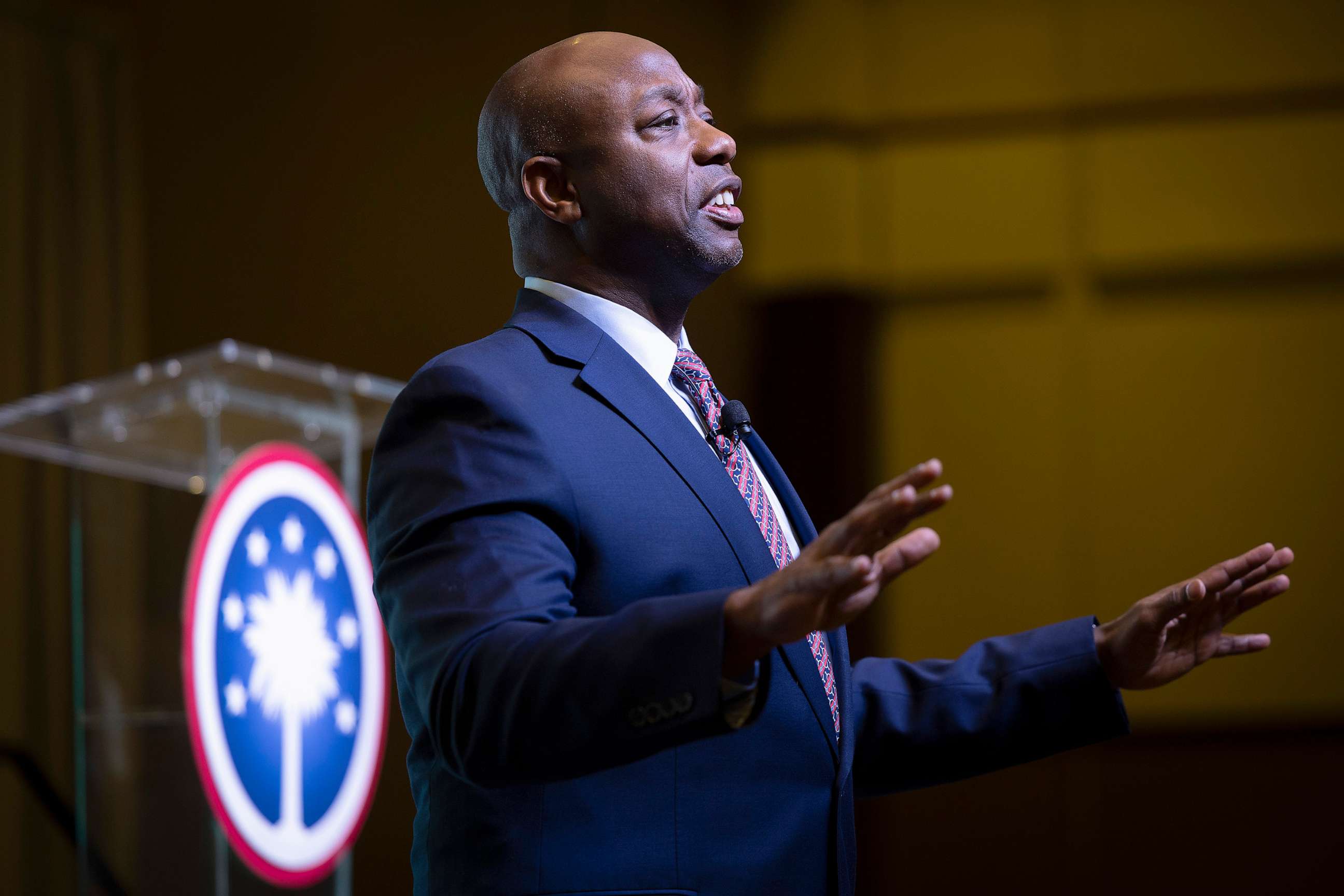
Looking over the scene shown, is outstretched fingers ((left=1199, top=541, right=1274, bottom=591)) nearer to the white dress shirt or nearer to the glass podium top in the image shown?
the white dress shirt

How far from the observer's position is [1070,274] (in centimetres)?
347

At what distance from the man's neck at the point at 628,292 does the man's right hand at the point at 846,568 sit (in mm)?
572

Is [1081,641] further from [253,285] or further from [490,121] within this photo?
[253,285]

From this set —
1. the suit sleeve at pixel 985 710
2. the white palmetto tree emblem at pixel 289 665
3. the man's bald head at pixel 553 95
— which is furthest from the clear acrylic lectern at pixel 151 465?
the suit sleeve at pixel 985 710

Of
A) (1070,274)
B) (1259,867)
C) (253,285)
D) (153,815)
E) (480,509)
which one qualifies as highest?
(253,285)

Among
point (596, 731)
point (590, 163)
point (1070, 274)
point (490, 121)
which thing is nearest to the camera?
point (596, 731)

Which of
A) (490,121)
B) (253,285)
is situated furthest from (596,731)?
(253,285)

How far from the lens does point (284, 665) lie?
228 cm

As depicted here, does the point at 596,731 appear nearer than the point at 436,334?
Yes

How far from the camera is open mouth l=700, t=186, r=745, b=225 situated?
145cm

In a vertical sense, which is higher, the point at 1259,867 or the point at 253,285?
the point at 253,285

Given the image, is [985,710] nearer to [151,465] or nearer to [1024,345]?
[151,465]

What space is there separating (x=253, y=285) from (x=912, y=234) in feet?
6.21

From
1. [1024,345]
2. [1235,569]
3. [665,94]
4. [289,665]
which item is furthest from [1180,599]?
[1024,345]
